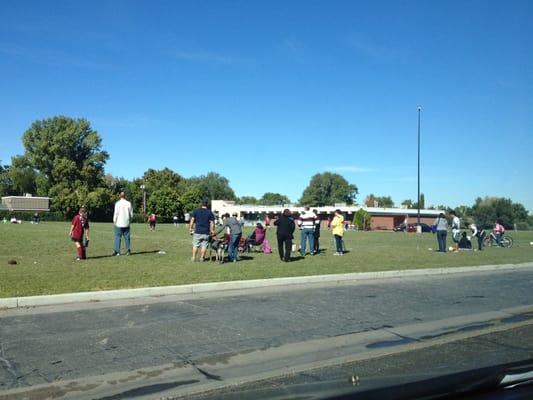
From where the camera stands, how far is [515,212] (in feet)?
342

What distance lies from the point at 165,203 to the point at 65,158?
17178 mm

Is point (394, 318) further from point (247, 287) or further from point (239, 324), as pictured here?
point (247, 287)

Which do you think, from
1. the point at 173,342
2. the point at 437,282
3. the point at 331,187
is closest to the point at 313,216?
the point at 437,282

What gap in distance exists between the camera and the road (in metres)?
5.31

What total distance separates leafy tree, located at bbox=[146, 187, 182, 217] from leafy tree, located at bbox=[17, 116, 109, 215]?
9.19 m

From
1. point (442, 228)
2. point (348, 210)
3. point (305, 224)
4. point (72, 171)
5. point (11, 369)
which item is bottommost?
point (11, 369)

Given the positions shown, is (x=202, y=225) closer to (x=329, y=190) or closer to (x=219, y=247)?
(x=219, y=247)

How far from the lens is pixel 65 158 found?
78.4m

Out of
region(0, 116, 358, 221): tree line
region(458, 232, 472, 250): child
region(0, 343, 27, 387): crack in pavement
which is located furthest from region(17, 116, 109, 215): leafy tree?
region(0, 343, 27, 387): crack in pavement

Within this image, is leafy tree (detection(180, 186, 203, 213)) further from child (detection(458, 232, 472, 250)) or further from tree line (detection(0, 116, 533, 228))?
child (detection(458, 232, 472, 250))

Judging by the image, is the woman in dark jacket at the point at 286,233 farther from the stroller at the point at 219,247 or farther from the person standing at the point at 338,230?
the person standing at the point at 338,230

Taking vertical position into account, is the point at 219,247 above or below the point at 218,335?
above

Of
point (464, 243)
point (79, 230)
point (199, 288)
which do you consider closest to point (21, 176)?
point (464, 243)

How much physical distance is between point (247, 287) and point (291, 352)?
4.93 metres
